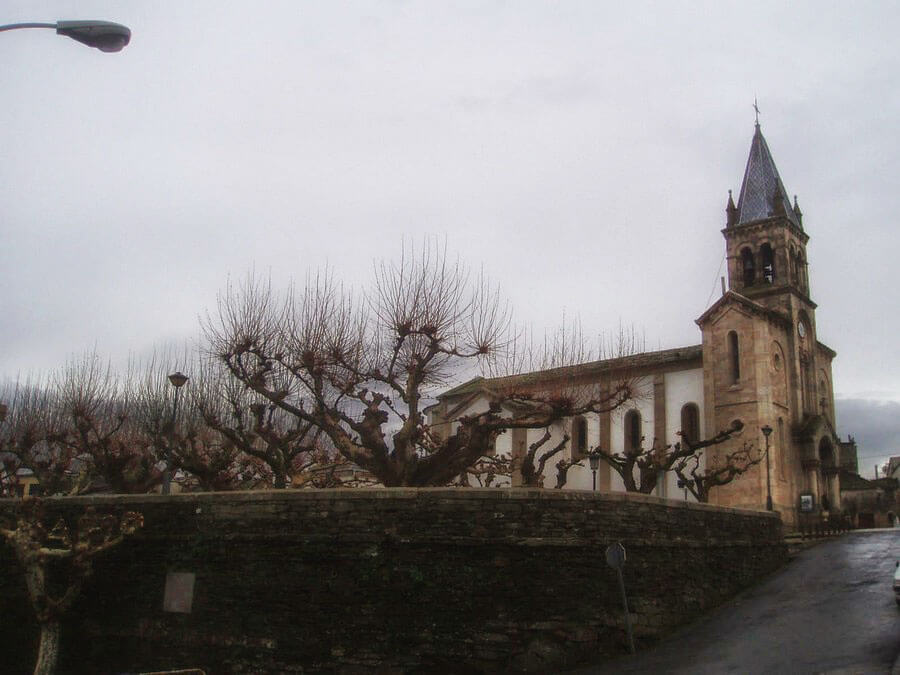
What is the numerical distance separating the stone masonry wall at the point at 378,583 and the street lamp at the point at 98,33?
9509 mm

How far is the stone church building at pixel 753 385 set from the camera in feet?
121

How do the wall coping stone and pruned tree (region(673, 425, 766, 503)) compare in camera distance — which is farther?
pruned tree (region(673, 425, 766, 503))

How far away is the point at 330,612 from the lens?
1564cm

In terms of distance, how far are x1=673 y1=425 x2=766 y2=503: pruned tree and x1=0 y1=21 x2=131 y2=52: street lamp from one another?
25.0m

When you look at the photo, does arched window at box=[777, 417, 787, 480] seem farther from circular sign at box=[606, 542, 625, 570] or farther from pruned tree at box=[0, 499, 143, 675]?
pruned tree at box=[0, 499, 143, 675]

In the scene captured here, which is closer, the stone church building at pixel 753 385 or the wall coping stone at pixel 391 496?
the wall coping stone at pixel 391 496

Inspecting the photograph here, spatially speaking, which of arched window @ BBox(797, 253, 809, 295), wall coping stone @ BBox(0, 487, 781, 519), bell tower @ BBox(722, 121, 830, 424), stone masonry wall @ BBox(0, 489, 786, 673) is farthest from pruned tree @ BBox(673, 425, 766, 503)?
stone masonry wall @ BBox(0, 489, 786, 673)

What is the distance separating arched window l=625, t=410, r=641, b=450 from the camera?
40438 mm

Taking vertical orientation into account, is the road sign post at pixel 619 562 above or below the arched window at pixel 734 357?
below

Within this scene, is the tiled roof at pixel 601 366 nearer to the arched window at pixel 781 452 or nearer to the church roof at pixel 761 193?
the arched window at pixel 781 452

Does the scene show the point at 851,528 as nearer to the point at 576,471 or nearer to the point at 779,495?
the point at 779,495

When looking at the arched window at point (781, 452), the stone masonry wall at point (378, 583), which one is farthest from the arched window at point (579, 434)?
the stone masonry wall at point (378, 583)

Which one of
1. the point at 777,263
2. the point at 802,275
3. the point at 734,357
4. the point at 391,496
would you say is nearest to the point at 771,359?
the point at 734,357

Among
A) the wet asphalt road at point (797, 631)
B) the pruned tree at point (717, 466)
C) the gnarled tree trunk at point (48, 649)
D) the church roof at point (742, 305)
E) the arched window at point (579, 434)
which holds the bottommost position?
the gnarled tree trunk at point (48, 649)
